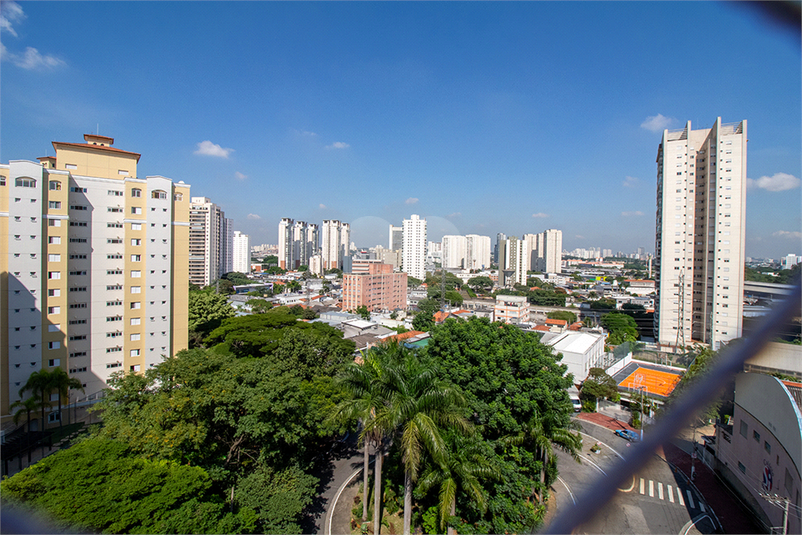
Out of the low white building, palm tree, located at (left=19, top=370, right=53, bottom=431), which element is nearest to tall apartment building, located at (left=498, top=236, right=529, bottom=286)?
the low white building

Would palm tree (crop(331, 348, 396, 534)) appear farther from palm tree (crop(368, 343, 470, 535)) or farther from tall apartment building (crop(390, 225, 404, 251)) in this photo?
tall apartment building (crop(390, 225, 404, 251))

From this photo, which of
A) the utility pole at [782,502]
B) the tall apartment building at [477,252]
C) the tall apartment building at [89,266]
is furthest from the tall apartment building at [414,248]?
the utility pole at [782,502]

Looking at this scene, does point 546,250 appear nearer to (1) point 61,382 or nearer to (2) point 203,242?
(2) point 203,242

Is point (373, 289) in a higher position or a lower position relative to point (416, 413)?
lower

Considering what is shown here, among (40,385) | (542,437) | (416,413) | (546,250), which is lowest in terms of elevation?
(40,385)

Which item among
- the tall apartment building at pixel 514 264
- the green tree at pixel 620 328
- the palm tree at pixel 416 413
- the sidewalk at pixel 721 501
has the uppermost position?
the tall apartment building at pixel 514 264

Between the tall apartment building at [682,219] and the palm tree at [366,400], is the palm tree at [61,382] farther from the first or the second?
the tall apartment building at [682,219]

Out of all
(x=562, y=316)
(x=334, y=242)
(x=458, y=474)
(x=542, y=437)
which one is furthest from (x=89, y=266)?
(x=334, y=242)
